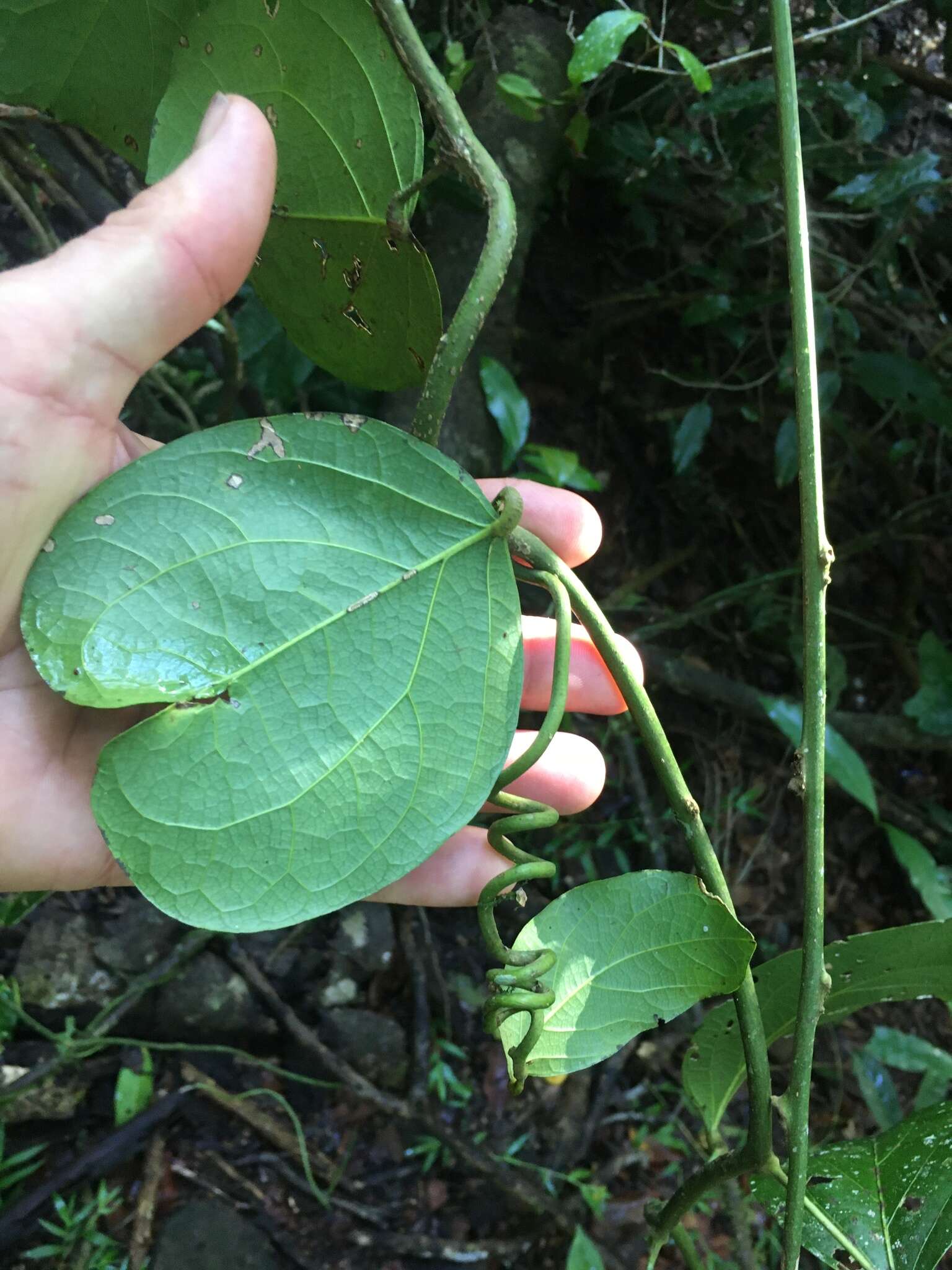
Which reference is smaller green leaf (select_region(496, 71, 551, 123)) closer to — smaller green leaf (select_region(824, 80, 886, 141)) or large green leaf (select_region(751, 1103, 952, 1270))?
smaller green leaf (select_region(824, 80, 886, 141))

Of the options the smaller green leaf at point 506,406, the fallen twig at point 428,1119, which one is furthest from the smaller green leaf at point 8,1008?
the smaller green leaf at point 506,406

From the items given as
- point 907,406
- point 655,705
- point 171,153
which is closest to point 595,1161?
point 655,705

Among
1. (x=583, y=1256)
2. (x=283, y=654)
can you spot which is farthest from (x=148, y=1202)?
(x=283, y=654)

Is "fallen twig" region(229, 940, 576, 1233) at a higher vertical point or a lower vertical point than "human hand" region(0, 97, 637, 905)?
lower

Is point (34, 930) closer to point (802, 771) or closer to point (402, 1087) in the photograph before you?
point (402, 1087)

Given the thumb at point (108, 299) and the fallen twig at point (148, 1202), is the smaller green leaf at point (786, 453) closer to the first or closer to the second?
the thumb at point (108, 299)

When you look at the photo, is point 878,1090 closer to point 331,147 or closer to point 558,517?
point 558,517

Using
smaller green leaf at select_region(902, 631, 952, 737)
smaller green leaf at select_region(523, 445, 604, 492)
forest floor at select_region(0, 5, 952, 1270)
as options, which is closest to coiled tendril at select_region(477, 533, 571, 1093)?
forest floor at select_region(0, 5, 952, 1270)

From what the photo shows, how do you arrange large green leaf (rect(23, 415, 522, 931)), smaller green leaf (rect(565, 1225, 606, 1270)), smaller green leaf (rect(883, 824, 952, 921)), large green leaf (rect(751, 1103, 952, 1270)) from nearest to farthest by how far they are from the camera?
large green leaf (rect(23, 415, 522, 931)) → large green leaf (rect(751, 1103, 952, 1270)) → smaller green leaf (rect(565, 1225, 606, 1270)) → smaller green leaf (rect(883, 824, 952, 921))
